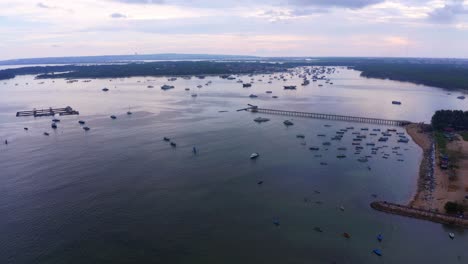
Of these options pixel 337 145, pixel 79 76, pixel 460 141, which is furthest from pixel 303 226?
pixel 79 76

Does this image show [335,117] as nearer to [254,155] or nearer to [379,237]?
[254,155]

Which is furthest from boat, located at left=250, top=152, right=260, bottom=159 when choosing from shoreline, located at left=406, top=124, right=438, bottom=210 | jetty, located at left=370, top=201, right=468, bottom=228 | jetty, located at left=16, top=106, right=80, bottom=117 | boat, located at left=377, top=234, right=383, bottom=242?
jetty, located at left=16, top=106, right=80, bottom=117

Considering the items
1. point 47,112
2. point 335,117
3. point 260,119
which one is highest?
point 47,112

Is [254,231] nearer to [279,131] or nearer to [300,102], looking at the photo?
[279,131]

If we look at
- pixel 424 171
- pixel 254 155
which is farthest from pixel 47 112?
pixel 424 171

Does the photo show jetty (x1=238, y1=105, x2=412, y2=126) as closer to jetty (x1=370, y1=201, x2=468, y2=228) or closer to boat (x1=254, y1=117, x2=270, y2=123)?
boat (x1=254, y1=117, x2=270, y2=123)

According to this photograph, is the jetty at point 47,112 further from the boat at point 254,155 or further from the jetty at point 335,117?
the boat at point 254,155
